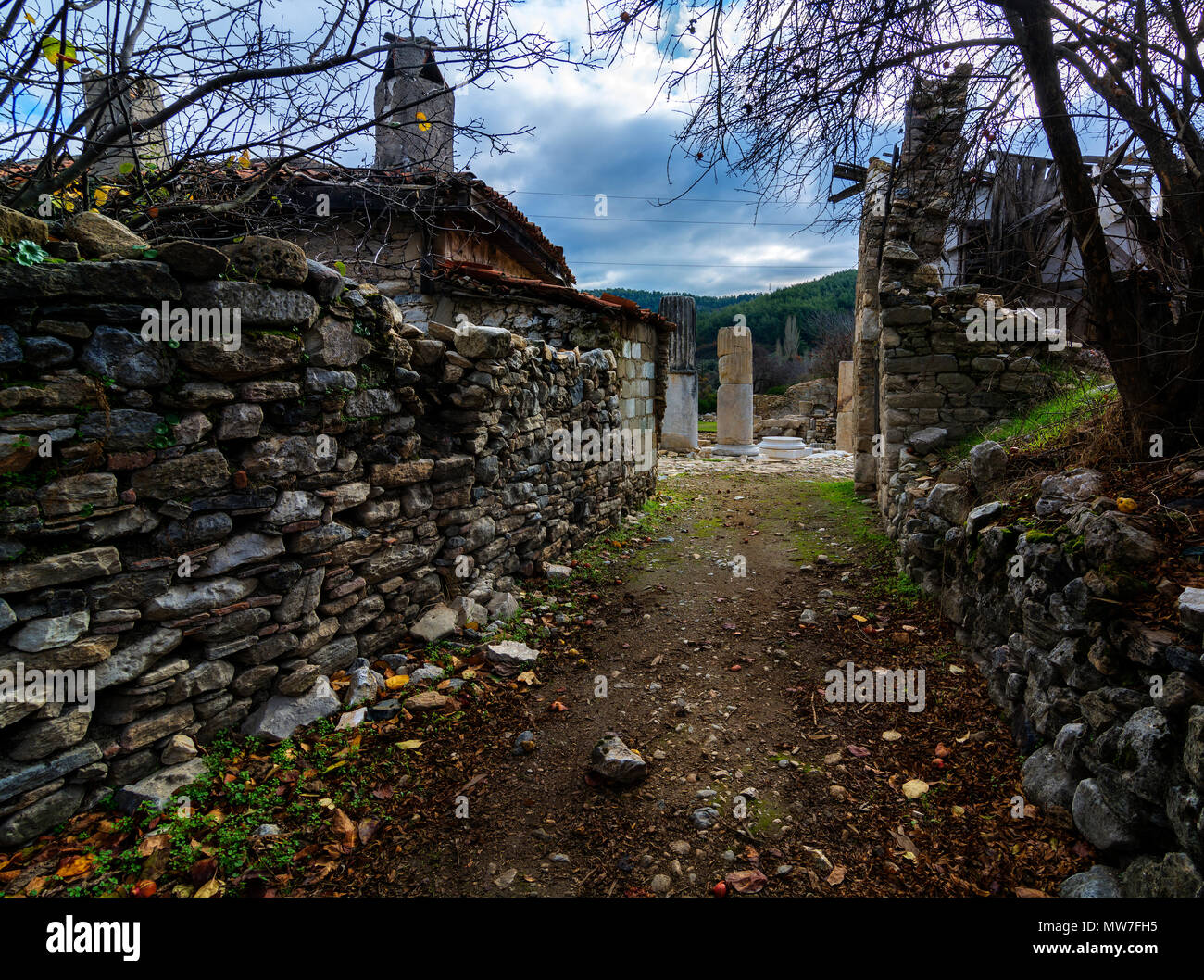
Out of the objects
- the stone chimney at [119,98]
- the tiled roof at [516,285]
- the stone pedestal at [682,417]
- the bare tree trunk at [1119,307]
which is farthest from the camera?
the stone pedestal at [682,417]

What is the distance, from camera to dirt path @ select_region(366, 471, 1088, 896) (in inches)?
95.7

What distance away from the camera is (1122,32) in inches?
127

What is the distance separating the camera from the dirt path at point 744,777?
2430mm

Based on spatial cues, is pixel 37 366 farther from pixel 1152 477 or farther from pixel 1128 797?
pixel 1152 477

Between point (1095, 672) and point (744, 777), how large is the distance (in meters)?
1.57

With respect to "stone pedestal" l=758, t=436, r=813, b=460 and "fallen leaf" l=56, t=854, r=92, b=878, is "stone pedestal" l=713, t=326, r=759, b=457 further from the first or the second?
"fallen leaf" l=56, t=854, r=92, b=878

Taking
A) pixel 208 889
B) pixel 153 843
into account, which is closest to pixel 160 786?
pixel 153 843

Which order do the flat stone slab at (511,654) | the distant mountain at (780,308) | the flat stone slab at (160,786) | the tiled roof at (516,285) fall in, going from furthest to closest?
1. the distant mountain at (780,308)
2. the tiled roof at (516,285)
3. the flat stone slab at (511,654)
4. the flat stone slab at (160,786)

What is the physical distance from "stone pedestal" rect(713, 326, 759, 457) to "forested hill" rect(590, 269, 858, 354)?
73.8 feet

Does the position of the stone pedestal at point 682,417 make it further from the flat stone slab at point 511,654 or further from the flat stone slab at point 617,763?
the flat stone slab at point 617,763

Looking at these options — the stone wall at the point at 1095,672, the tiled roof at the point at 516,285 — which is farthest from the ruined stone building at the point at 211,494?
the stone wall at the point at 1095,672

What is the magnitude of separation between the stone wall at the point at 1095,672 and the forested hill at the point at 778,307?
119 ft
